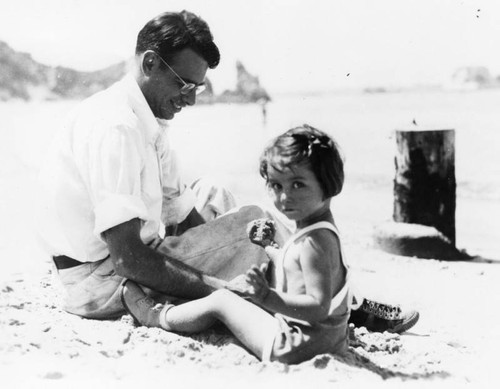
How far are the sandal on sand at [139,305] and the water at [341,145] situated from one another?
1907mm

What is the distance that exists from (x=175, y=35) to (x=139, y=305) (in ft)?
4.63

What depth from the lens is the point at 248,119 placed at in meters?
13.1

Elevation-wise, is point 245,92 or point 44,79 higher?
point 44,79

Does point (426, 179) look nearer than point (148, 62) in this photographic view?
No

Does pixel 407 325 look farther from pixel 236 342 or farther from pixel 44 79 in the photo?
pixel 44 79

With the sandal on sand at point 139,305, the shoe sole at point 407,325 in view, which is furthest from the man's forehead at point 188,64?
the shoe sole at point 407,325

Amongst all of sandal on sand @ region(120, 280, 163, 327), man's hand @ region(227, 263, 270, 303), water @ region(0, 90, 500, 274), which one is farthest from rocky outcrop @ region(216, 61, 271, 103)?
man's hand @ region(227, 263, 270, 303)

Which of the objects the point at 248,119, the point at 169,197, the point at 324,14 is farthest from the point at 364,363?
the point at 248,119

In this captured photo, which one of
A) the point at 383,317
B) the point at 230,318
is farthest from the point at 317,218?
the point at 383,317

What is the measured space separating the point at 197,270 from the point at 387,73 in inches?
552

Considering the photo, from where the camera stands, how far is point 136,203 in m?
3.10

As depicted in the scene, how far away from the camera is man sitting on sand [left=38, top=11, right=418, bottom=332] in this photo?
3109 mm

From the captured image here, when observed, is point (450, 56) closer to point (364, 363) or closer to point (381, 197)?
point (381, 197)

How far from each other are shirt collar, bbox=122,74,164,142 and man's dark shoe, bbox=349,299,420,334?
1457 mm
